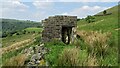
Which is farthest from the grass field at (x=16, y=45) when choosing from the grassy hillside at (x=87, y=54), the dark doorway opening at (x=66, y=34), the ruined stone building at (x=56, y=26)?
the dark doorway opening at (x=66, y=34)

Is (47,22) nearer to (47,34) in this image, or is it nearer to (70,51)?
(47,34)

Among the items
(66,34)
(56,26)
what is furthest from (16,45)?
(56,26)

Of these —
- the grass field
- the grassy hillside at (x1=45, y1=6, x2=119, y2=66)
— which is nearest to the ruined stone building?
the grassy hillside at (x1=45, y1=6, x2=119, y2=66)

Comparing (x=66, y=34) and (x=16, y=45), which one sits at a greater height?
(x=66, y=34)

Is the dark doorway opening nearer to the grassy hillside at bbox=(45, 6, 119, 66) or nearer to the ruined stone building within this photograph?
the ruined stone building

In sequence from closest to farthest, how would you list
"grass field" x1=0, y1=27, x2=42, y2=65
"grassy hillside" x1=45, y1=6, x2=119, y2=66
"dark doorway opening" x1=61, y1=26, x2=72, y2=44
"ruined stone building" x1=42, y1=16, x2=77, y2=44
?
1. "grassy hillside" x1=45, y1=6, x2=119, y2=66
2. "grass field" x1=0, y1=27, x2=42, y2=65
3. "ruined stone building" x1=42, y1=16, x2=77, y2=44
4. "dark doorway opening" x1=61, y1=26, x2=72, y2=44

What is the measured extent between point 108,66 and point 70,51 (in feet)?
5.52

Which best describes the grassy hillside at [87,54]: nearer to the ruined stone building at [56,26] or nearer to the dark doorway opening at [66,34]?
the ruined stone building at [56,26]

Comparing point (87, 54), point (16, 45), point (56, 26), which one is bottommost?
point (16, 45)

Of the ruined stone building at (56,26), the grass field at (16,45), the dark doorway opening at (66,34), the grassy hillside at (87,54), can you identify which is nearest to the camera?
the grassy hillside at (87,54)

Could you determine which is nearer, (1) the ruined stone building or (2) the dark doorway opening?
(1) the ruined stone building

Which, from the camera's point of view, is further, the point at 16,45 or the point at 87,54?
the point at 16,45

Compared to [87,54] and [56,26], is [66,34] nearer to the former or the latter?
[56,26]

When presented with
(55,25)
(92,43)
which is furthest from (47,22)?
(92,43)
